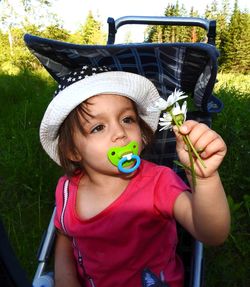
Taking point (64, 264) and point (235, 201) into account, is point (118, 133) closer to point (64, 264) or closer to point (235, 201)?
point (64, 264)

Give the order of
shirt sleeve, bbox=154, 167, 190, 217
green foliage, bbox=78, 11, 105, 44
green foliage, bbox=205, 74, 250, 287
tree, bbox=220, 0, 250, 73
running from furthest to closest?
1. tree, bbox=220, 0, 250, 73
2. green foliage, bbox=78, 11, 105, 44
3. green foliage, bbox=205, 74, 250, 287
4. shirt sleeve, bbox=154, 167, 190, 217

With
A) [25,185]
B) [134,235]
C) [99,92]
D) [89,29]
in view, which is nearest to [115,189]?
[134,235]

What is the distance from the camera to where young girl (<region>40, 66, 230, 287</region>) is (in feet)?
4.77

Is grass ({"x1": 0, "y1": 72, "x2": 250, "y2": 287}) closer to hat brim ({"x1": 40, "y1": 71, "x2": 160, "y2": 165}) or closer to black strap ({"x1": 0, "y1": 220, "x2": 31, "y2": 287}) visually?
hat brim ({"x1": 40, "y1": 71, "x2": 160, "y2": 165})

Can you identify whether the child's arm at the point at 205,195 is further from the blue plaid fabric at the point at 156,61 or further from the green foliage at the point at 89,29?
the green foliage at the point at 89,29

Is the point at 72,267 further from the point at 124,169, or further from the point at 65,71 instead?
the point at 65,71

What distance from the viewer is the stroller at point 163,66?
146 centimetres

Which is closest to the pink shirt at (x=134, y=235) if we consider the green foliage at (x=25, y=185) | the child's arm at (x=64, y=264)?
the child's arm at (x=64, y=264)

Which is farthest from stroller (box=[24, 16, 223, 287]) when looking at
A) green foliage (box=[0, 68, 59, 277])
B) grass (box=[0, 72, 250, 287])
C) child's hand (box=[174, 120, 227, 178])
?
green foliage (box=[0, 68, 59, 277])

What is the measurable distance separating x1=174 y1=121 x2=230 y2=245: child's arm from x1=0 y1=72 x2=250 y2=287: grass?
1017 mm

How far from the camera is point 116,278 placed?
4.98 feet

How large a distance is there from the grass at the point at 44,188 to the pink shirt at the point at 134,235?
0.75 m

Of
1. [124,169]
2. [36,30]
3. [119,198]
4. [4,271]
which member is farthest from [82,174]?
[36,30]

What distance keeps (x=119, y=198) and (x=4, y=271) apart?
98 cm
